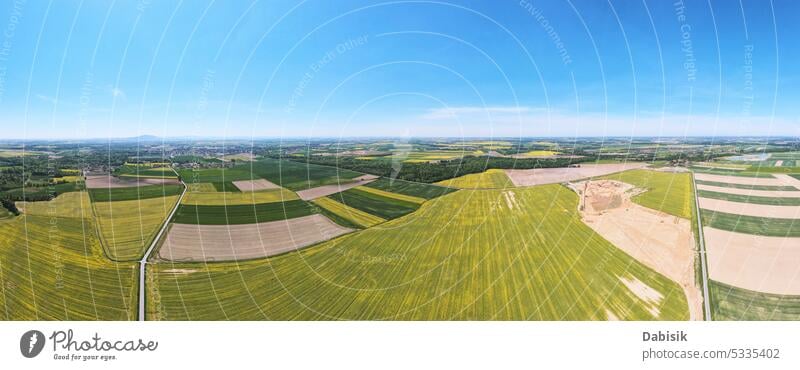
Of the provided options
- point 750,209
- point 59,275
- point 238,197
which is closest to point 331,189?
point 238,197

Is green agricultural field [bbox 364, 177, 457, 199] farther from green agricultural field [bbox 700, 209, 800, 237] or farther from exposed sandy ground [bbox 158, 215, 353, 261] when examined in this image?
green agricultural field [bbox 700, 209, 800, 237]

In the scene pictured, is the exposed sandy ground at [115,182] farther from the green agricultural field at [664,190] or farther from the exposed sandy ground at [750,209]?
the exposed sandy ground at [750,209]

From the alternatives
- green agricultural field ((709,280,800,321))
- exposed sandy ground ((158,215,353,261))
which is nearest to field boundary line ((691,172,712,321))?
green agricultural field ((709,280,800,321))

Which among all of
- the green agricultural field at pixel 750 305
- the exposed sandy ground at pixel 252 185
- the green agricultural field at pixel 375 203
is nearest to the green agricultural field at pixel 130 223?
the exposed sandy ground at pixel 252 185

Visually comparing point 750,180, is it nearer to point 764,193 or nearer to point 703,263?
point 764,193
